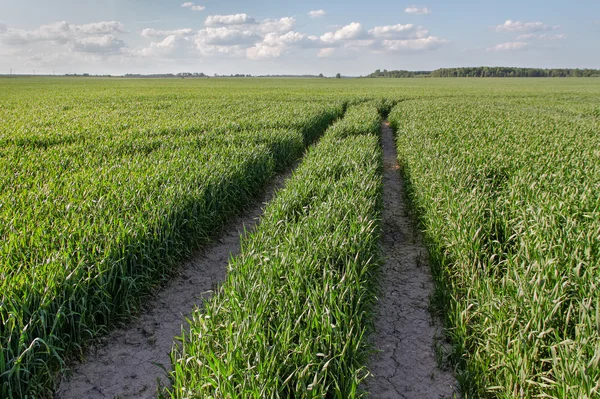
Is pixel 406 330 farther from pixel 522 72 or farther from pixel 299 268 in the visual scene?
pixel 522 72

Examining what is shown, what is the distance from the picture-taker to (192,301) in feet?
16.1

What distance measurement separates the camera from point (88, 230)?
4.47 meters

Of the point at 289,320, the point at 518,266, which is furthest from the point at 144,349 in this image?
the point at 518,266

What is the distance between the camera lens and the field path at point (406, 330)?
3.44 metres

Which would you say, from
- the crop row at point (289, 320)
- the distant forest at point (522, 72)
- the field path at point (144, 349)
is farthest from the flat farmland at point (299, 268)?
the distant forest at point (522, 72)

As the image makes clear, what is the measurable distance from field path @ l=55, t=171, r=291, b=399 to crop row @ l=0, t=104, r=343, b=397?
19cm

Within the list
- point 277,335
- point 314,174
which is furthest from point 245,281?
point 314,174

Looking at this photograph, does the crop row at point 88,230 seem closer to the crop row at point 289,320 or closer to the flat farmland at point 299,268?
the flat farmland at point 299,268

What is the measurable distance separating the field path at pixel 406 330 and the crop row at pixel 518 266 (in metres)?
0.25

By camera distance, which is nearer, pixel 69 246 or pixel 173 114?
pixel 69 246

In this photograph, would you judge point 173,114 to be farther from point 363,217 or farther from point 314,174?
A: point 363,217

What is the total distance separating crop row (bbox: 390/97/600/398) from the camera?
112 inches

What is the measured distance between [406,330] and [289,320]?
192cm

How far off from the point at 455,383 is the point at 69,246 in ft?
12.4
